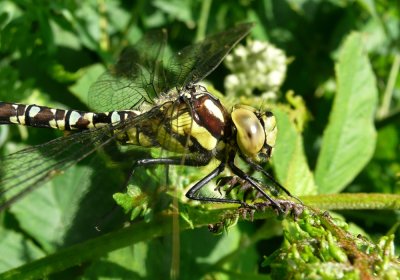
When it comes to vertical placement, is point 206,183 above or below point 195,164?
below

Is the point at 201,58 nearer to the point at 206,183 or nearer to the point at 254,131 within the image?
the point at 254,131

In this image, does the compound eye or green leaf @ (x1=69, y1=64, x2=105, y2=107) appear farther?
green leaf @ (x1=69, y1=64, x2=105, y2=107)

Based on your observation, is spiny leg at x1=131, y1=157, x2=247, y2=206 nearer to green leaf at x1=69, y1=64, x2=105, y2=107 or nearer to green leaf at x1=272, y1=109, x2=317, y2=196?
green leaf at x1=272, y1=109, x2=317, y2=196

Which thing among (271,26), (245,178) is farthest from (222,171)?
(271,26)

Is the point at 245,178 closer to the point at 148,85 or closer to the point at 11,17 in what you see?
the point at 148,85

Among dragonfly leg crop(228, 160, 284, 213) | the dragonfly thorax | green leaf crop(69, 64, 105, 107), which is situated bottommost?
dragonfly leg crop(228, 160, 284, 213)

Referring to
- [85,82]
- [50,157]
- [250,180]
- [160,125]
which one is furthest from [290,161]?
[85,82]

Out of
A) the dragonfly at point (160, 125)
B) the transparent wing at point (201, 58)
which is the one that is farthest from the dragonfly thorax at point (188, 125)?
the transparent wing at point (201, 58)

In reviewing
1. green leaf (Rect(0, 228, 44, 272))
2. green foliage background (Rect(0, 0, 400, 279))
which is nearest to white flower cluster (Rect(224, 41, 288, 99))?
green foliage background (Rect(0, 0, 400, 279))
